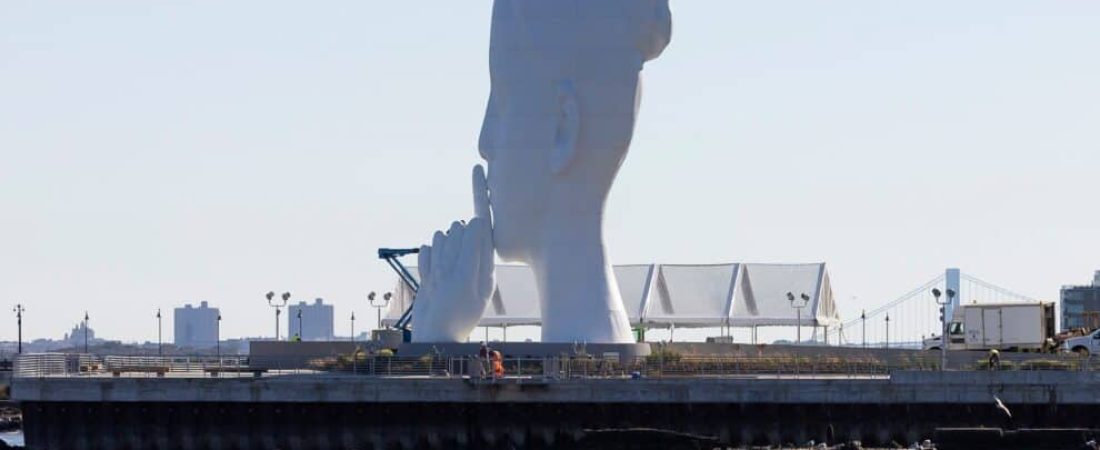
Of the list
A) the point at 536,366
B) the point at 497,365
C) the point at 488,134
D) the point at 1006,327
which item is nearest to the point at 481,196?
the point at 488,134

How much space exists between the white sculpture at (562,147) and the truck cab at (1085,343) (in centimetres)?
1924

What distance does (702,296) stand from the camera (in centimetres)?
9950

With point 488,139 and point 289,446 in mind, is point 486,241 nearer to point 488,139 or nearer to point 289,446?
point 488,139

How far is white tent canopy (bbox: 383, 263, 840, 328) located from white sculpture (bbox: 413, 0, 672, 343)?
108ft

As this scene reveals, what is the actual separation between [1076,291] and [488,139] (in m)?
73.0

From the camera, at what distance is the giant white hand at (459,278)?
63094 mm

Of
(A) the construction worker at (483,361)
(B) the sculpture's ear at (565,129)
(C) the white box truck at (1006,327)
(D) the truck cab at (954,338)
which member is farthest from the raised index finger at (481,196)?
(D) the truck cab at (954,338)

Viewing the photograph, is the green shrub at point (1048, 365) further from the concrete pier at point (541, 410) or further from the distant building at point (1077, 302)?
the distant building at point (1077, 302)

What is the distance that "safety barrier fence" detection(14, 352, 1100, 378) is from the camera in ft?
195

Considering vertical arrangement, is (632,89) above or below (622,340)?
above

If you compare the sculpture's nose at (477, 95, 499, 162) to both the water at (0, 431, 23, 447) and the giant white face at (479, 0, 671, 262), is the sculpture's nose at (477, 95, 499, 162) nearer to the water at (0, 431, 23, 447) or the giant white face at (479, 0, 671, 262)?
the giant white face at (479, 0, 671, 262)

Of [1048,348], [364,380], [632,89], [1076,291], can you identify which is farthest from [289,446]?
[1076,291]

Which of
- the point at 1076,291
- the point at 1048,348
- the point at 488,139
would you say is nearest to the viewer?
the point at 488,139

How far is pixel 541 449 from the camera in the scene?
56.0m
